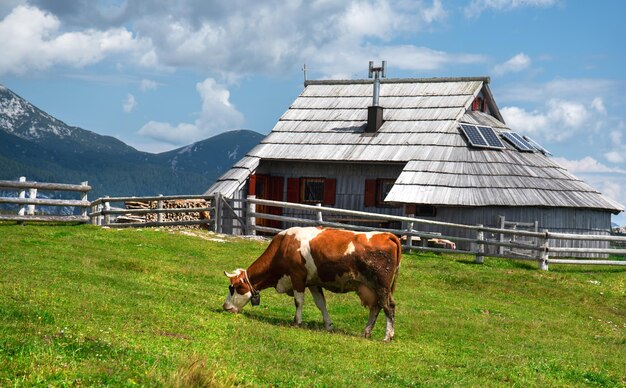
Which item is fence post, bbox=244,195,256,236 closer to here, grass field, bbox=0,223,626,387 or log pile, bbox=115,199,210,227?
log pile, bbox=115,199,210,227

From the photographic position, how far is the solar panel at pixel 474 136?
35.0 metres

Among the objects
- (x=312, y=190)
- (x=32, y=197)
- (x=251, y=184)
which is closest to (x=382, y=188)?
(x=312, y=190)

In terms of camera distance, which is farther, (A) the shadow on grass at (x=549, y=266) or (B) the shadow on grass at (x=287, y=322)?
(A) the shadow on grass at (x=549, y=266)

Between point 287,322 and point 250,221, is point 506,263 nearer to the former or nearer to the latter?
point 250,221

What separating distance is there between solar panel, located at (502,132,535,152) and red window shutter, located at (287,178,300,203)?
366 inches

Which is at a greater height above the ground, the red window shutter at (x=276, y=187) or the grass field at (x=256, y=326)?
the red window shutter at (x=276, y=187)

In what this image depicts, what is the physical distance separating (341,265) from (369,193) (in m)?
21.1

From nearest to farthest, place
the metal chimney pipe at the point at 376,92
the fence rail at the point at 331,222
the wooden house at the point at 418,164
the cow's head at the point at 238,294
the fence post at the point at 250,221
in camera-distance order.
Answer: the cow's head at the point at 238,294
the fence rail at the point at 331,222
the fence post at the point at 250,221
the wooden house at the point at 418,164
the metal chimney pipe at the point at 376,92

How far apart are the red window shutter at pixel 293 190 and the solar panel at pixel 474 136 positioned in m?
7.53

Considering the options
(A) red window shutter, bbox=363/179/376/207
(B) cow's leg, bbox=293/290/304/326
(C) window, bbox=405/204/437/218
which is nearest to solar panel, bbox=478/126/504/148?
(C) window, bbox=405/204/437/218

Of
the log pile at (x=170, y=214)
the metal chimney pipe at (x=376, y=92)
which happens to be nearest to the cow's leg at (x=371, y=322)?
the log pile at (x=170, y=214)

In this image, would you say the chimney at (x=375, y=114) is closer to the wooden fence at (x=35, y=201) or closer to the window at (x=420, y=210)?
the window at (x=420, y=210)

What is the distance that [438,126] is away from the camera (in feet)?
120

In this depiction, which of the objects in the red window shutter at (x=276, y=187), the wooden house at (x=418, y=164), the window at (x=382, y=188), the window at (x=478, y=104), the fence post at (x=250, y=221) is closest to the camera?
the fence post at (x=250, y=221)
